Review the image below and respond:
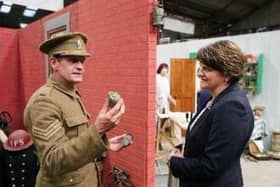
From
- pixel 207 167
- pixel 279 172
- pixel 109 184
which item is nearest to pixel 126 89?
pixel 109 184

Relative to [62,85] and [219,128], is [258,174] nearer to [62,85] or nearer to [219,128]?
[219,128]

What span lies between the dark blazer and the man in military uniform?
46cm

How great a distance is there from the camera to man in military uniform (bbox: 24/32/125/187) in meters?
1.18

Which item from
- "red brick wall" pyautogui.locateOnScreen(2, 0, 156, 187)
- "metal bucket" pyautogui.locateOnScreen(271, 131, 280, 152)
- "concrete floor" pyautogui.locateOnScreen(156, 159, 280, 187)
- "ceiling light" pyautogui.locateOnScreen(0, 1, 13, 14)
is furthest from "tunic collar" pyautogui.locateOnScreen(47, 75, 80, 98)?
"metal bucket" pyautogui.locateOnScreen(271, 131, 280, 152)

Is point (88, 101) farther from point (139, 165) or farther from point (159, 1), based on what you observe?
point (159, 1)

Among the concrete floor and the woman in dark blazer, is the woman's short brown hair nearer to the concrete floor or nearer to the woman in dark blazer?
the woman in dark blazer

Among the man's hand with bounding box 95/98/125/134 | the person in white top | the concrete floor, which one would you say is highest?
the man's hand with bounding box 95/98/125/134

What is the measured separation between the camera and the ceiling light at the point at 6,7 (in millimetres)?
5742

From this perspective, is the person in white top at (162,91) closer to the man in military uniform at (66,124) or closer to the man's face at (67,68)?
the man in military uniform at (66,124)

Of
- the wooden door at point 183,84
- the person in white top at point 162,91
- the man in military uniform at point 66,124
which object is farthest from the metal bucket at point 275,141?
the man in military uniform at point 66,124

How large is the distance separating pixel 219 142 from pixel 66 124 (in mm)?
775

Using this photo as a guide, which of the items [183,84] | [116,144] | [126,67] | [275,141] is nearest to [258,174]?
[275,141]

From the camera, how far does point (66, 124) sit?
141 centimetres

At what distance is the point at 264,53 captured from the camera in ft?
20.8
